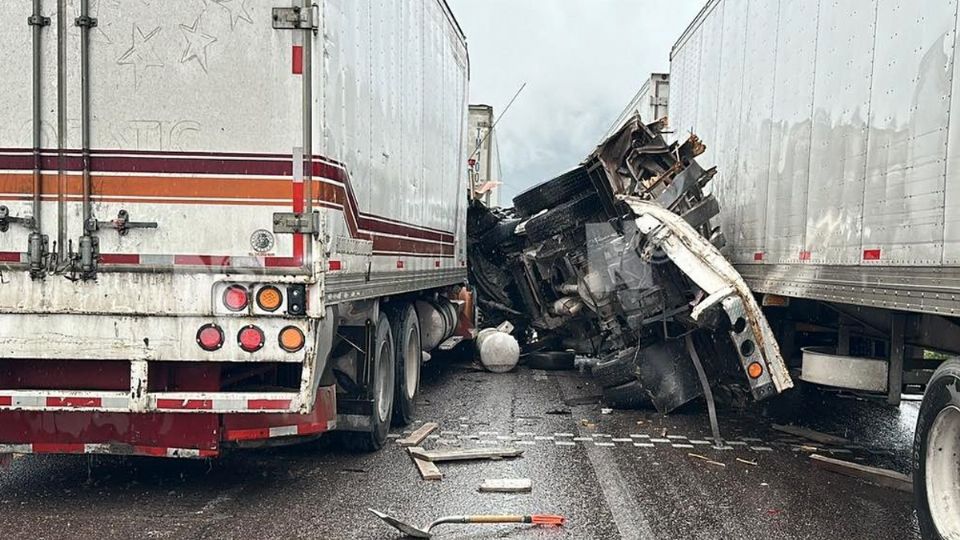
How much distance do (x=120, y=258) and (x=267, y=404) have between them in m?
1.19

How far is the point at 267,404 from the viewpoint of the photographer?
4.81m

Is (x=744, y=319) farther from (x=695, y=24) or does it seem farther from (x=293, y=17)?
(x=695, y=24)

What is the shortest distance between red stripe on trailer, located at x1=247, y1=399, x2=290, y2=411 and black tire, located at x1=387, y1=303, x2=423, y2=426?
2674 millimetres

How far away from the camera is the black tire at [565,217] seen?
9.86 m

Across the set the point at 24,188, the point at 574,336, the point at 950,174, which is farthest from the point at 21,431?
the point at 574,336

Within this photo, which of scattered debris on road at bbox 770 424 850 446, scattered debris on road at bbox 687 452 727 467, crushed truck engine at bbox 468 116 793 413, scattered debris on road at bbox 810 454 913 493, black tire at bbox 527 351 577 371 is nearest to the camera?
scattered debris on road at bbox 810 454 913 493

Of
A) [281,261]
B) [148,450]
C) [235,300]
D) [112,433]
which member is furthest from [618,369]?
[112,433]

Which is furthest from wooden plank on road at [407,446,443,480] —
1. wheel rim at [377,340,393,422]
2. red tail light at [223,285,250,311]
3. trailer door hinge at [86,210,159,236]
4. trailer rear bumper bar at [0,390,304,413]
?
trailer door hinge at [86,210,159,236]

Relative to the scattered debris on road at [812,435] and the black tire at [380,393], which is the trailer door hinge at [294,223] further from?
the scattered debris on road at [812,435]

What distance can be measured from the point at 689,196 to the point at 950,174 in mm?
4467

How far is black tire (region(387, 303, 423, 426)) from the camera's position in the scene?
7680 mm

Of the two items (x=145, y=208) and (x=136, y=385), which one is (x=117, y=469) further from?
(x=145, y=208)

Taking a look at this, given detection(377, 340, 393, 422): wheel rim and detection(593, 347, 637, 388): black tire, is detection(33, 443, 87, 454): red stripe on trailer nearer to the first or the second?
detection(377, 340, 393, 422): wheel rim

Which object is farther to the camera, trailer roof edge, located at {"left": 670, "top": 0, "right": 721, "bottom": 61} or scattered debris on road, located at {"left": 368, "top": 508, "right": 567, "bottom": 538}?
trailer roof edge, located at {"left": 670, "top": 0, "right": 721, "bottom": 61}
